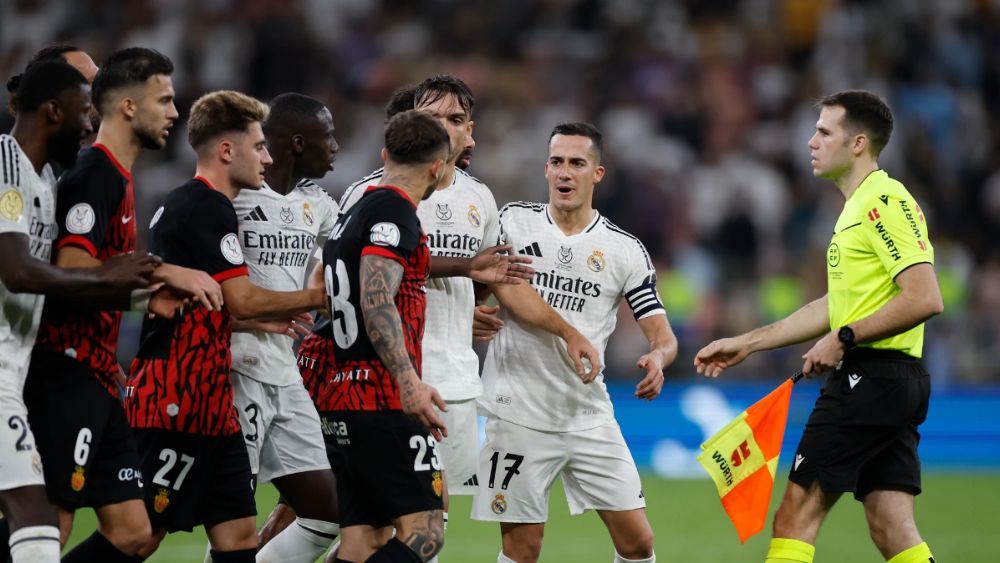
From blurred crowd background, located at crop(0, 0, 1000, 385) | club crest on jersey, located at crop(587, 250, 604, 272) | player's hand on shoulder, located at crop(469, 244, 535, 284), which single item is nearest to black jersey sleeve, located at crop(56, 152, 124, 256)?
player's hand on shoulder, located at crop(469, 244, 535, 284)

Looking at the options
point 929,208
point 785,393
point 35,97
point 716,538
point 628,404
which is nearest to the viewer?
point 35,97

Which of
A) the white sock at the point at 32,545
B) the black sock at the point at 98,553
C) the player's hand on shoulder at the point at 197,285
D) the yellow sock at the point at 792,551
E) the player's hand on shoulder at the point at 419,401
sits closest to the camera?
the white sock at the point at 32,545

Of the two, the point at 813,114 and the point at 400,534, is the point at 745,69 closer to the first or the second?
the point at 813,114

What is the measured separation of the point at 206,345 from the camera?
20.7 ft

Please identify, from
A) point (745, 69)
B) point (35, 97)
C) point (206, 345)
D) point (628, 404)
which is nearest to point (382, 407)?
point (206, 345)

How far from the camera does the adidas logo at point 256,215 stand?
273 inches

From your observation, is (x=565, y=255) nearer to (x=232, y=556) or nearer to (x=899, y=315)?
(x=899, y=315)

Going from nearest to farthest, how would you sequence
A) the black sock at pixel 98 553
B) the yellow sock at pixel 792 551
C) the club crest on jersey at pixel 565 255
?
the black sock at pixel 98 553, the yellow sock at pixel 792 551, the club crest on jersey at pixel 565 255

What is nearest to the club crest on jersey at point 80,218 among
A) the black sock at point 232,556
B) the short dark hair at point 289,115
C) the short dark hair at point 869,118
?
the short dark hair at point 289,115

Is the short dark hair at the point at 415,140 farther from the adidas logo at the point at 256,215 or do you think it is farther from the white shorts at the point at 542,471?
the white shorts at the point at 542,471

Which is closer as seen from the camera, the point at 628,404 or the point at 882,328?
the point at 882,328

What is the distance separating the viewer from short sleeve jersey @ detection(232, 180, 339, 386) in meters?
6.92

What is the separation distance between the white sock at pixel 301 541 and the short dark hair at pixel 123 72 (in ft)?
8.52

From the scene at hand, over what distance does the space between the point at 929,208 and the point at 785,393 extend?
11363 millimetres
